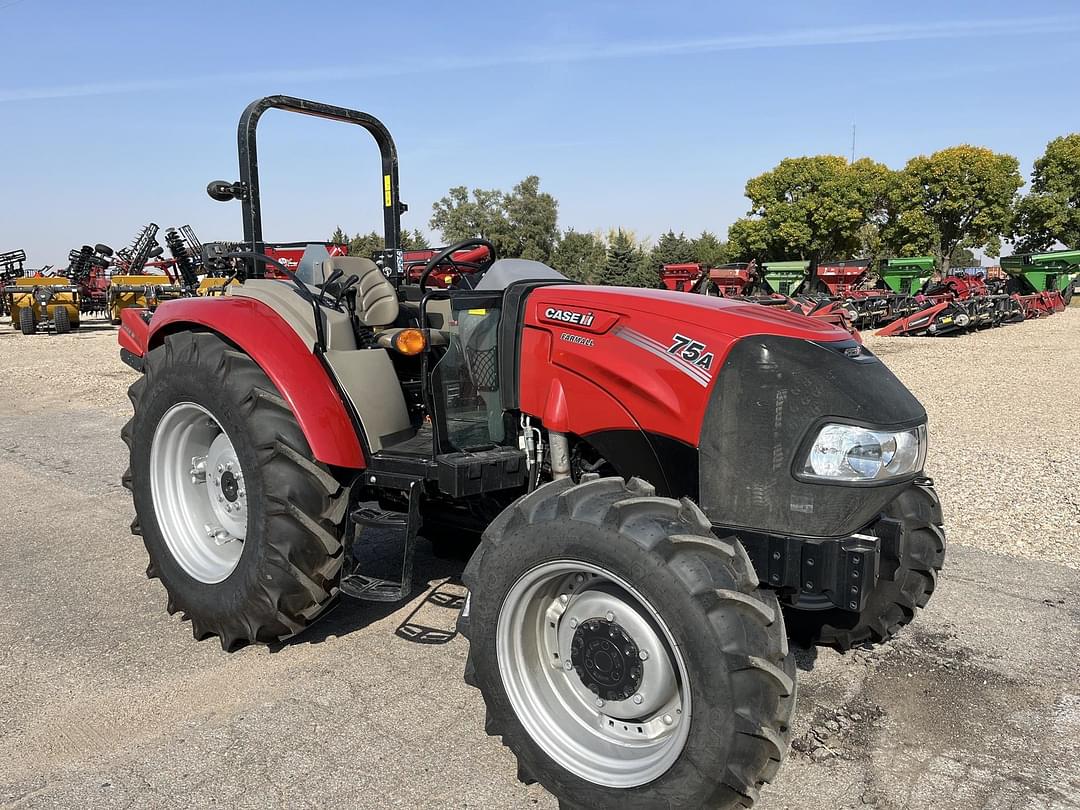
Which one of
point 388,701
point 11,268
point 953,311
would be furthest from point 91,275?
point 388,701

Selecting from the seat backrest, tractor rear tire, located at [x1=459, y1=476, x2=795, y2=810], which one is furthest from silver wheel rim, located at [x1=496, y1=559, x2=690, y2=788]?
the seat backrest

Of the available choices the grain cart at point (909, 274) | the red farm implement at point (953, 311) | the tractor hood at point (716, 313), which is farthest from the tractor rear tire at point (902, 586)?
the grain cart at point (909, 274)

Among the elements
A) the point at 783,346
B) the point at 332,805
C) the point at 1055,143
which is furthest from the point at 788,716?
the point at 1055,143

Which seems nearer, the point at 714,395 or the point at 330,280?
the point at 714,395

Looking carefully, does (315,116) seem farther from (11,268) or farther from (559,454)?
(11,268)

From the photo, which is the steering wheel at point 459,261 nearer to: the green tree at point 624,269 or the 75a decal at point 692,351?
the 75a decal at point 692,351

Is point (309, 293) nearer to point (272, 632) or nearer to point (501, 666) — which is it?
point (272, 632)

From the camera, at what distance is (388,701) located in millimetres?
3109

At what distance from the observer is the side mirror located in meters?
3.68

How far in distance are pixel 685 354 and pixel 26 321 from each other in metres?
23.2

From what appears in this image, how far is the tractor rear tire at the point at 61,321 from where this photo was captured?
21.7m

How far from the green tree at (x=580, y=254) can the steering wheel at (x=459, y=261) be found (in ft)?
129

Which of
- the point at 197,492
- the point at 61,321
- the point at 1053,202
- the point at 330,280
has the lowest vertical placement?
the point at 197,492

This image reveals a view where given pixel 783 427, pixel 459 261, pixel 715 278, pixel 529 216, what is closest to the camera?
pixel 783 427
